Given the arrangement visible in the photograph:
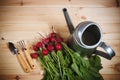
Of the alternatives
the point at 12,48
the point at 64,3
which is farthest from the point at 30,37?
the point at 64,3

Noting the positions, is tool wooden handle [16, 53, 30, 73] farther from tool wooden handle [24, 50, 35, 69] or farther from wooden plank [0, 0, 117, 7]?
wooden plank [0, 0, 117, 7]

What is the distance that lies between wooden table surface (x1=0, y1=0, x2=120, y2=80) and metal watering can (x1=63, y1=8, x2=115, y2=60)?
0.12 m

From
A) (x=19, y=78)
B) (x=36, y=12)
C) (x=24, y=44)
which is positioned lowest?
(x=19, y=78)

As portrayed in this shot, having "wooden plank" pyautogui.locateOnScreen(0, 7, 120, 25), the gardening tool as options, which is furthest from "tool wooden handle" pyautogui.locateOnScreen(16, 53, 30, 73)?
"wooden plank" pyautogui.locateOnScreen(0, 7, 120, 25)

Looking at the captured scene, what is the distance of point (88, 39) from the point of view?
81 cm

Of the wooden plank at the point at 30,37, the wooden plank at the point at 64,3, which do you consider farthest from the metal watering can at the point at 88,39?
the wooden plank at the point at 64,3

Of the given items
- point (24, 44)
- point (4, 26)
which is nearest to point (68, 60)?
point (24, 44)

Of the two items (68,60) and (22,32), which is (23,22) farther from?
(68,60)

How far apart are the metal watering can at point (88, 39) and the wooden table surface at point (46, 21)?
4.6 inches

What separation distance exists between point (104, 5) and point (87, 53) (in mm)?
254

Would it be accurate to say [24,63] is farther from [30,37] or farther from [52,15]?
[52,15]

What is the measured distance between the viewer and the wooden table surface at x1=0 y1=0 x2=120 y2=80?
897mm

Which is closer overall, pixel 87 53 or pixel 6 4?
pixel 87 53

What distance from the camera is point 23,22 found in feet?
3.15
